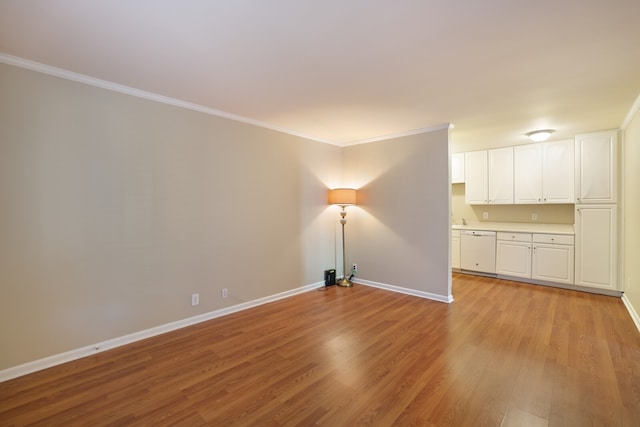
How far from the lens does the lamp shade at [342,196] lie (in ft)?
15.3

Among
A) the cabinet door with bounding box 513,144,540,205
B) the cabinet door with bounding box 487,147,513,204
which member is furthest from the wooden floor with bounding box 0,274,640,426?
the cabinet door with bounding box 487,147,513,204

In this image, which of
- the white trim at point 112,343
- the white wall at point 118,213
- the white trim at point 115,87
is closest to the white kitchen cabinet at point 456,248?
the white wall at point 118,213

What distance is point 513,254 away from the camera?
4.96m

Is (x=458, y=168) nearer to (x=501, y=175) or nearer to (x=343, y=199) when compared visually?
(x=501, y=175)

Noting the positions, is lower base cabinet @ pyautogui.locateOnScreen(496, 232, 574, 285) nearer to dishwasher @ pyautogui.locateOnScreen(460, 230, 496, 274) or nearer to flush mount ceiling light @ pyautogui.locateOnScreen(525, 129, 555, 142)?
dishwasher @ pyautogui.locateOnScreen(460, 230, 496, 274)

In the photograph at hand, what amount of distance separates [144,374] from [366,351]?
6.04ft

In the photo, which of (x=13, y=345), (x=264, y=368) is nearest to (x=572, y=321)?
(x=264, y=368)

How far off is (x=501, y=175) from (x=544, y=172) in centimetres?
62

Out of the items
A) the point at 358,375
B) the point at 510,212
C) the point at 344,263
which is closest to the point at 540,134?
the point at 510,212

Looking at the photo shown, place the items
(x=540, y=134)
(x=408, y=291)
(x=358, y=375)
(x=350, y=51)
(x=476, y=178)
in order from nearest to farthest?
(x=350, y=51) → (x=358, y=375) → (x=540, y=134) → (x=408, y=291) → (x=476, y=178)

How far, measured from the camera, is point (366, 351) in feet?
8.65

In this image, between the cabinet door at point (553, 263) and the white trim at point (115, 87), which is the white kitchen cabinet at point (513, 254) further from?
the white trim at point (115, 87)

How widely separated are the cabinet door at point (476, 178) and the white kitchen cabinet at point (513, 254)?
2.66 feet

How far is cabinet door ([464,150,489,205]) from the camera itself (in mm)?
5469
